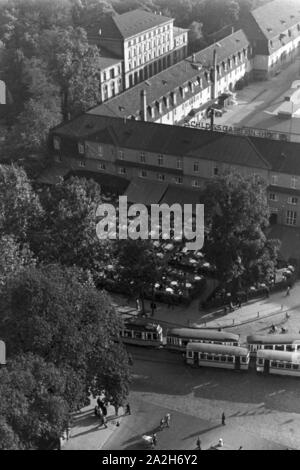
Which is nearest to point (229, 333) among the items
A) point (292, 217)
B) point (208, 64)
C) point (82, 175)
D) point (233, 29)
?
point (292, 217)

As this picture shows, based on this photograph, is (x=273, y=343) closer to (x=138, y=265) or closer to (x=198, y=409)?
(x=198, y=409)

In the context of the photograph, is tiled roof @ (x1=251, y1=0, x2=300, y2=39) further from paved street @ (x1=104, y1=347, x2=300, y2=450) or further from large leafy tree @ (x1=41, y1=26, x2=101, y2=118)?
paved street @ (x1=104, y1=347, x2=300, y2=450)

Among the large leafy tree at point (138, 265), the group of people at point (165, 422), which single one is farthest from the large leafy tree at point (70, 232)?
the group of people at point (165, 422)

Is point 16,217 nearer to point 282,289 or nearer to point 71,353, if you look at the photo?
point 71,353

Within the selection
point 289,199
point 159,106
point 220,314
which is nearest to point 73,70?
point 159,106

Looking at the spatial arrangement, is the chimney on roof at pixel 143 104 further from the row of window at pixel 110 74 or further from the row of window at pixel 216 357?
the row of window at pixel 216 357

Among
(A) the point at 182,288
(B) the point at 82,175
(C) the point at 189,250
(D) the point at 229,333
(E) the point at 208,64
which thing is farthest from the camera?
(E) the point at 208,64
